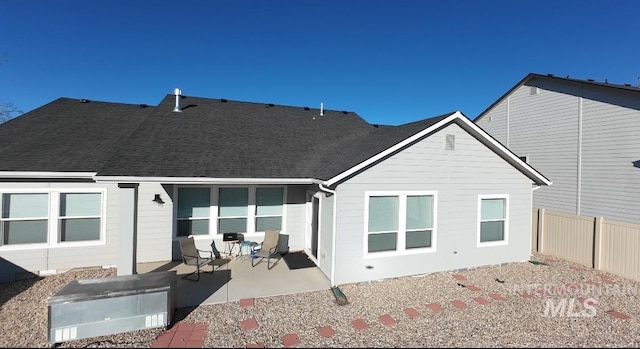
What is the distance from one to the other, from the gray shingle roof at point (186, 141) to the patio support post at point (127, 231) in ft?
1.62

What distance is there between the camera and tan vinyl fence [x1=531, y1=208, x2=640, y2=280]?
8299 millimetres

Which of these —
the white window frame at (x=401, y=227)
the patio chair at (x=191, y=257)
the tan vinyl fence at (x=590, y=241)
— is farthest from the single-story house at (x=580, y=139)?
the patio chair at (x=191, y=257)

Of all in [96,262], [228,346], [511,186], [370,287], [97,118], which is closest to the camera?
[228,346]

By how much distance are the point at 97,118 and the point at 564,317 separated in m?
15.0

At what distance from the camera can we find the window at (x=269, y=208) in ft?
31.9

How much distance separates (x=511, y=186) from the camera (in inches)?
363

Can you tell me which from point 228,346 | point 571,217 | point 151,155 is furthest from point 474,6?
point 228,346

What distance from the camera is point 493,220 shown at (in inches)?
359

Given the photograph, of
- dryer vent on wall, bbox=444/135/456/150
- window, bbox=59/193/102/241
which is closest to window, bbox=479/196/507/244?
dryer vent on wall, bbox=444/135/456/150

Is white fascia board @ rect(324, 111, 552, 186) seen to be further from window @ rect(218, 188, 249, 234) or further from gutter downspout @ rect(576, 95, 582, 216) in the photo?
gutter downspout @ rect(576, 95, 582, 216)

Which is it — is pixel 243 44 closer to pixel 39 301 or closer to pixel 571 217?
pixel 39 301

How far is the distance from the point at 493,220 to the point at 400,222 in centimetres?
348

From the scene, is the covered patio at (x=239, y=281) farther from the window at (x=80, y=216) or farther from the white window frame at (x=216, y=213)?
the window at (x=80, y=216)

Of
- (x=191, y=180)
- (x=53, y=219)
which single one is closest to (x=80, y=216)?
(x=53, y=219)
